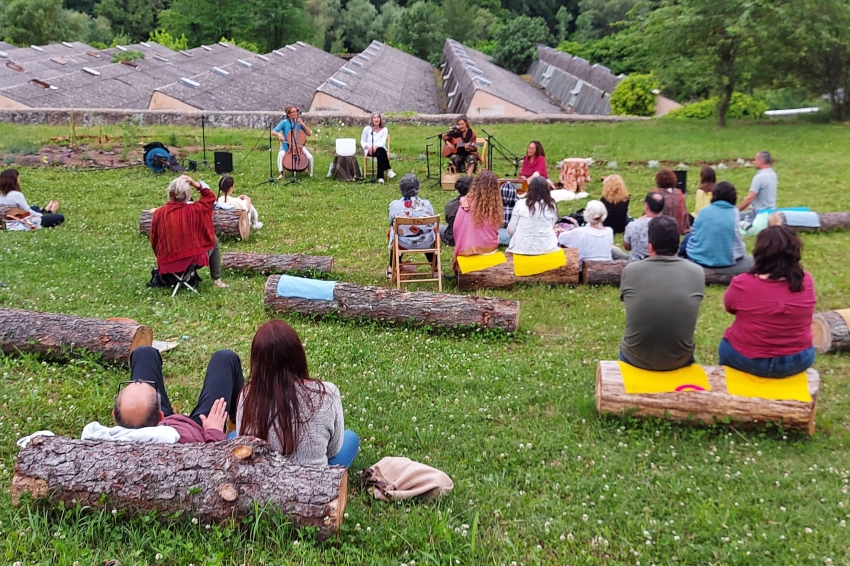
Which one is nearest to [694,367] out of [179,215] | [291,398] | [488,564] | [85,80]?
[488,564]

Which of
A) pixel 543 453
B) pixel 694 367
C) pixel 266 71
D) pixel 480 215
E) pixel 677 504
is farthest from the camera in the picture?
pixel 266 71

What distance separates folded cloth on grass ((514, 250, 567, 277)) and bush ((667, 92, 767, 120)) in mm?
18278

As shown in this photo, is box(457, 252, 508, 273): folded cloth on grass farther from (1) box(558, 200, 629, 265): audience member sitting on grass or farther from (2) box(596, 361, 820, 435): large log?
(2) box(596, 361, 820, 435): large log

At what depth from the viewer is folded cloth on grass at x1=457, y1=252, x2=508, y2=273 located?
8656 millimetres

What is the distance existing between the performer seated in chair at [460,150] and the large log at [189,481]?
11.2m

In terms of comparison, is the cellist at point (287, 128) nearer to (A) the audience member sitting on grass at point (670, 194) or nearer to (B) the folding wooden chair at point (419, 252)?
(B) the folding wooden chair at point (419, 252)

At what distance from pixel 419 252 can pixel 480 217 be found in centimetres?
84

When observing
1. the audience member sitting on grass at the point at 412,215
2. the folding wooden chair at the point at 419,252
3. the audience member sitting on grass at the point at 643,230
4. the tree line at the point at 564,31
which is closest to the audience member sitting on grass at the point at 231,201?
the audience member sitting on grass at the point at 412,215

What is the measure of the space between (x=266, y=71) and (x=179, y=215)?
112 ft

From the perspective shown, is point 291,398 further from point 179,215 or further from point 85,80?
point 85,80

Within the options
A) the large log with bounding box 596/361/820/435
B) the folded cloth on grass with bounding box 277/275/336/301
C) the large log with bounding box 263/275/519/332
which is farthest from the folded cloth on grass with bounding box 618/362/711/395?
the folded cloth on grass with bounding box 277/275/336/301

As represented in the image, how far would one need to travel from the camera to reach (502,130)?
1986 centimetres

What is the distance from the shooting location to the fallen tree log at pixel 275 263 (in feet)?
29.6

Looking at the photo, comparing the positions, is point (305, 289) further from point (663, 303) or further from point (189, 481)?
point (189, 481)
